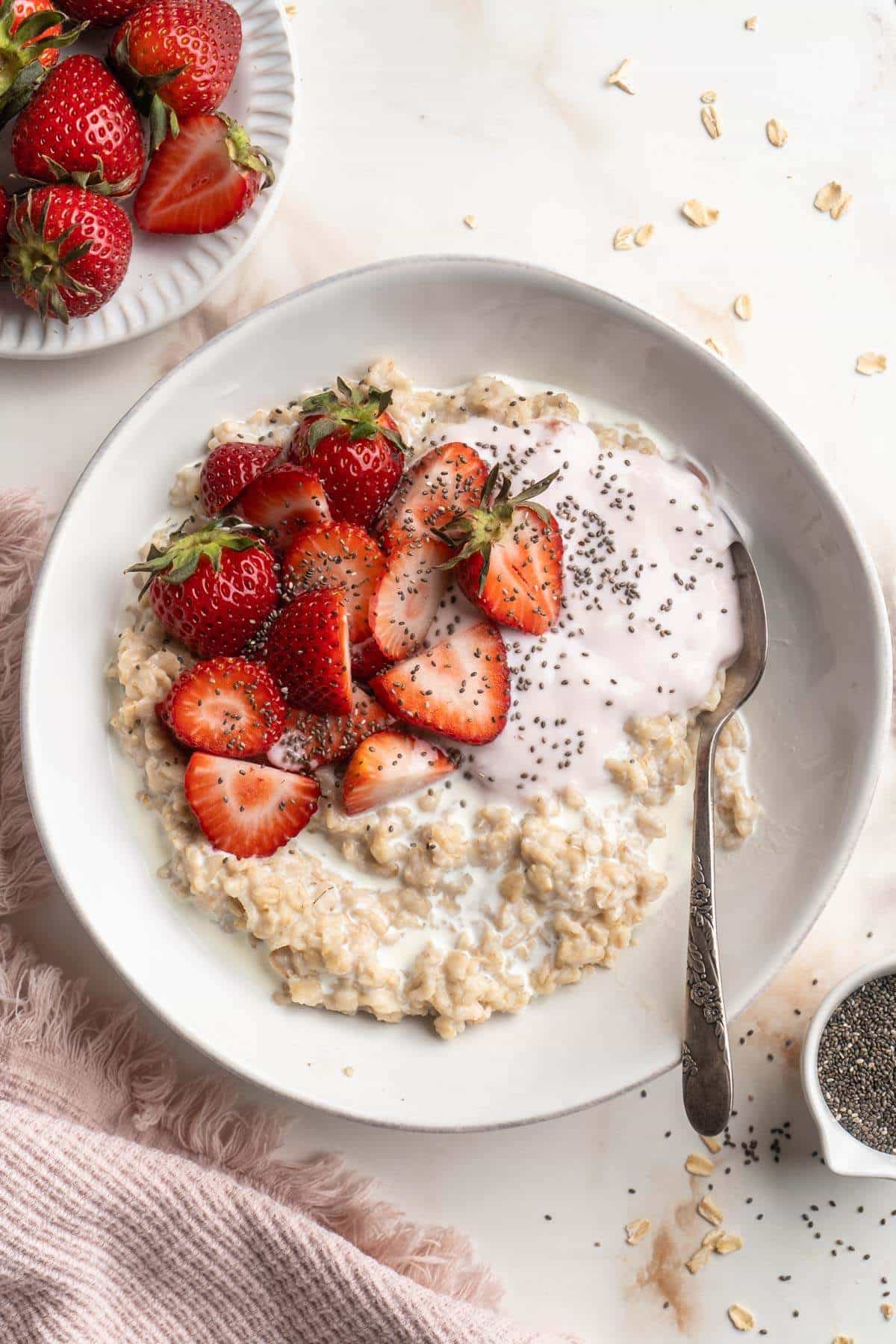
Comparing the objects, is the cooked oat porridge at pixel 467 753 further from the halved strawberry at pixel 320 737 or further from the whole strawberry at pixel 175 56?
the whole strawberry at pixel 175 56

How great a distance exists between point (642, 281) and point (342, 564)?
0.68 m

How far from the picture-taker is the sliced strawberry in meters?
1.53

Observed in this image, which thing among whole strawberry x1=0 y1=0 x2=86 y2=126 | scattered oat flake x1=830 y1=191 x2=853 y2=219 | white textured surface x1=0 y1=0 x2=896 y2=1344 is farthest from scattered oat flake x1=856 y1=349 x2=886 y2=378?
whole strawberry x1=0 y1=0 x2=86 y2=126

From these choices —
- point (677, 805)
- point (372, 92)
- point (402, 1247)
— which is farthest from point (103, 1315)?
point (372, 92)

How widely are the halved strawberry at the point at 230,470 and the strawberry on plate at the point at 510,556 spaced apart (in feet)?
0.88

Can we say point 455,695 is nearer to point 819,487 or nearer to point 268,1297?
point 819,487

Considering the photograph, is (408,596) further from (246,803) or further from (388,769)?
(246,803)

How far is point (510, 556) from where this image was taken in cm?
149

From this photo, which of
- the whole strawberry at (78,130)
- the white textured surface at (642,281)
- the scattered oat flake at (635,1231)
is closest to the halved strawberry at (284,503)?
the white textured surface at (642,281)

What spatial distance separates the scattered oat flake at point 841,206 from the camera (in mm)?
1748

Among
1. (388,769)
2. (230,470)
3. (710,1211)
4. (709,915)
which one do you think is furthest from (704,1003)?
(230,470)

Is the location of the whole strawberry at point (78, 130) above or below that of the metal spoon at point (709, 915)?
above

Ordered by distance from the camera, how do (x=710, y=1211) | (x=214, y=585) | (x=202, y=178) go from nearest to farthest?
(x=214, y=585)
(x=202, y=178)
(x=710, y=1211)

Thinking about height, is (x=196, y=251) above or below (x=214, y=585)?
above
